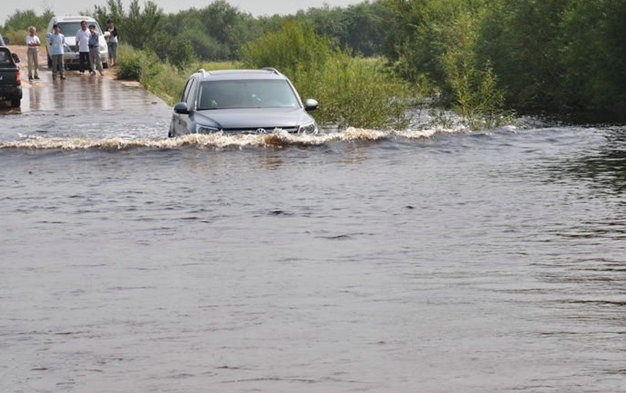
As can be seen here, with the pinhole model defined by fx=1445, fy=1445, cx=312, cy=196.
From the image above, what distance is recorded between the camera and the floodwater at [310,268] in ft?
28.0

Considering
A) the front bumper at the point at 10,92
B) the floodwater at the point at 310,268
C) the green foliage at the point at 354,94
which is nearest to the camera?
the floodwater at the point at 310,268

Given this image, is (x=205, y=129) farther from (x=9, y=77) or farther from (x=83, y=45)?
(x=83, y=45)

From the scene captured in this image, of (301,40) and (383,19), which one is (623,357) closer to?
(301,40)

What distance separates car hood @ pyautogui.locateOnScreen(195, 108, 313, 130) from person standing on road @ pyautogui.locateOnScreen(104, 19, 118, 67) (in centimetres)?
3338

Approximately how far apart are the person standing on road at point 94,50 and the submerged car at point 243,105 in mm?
26707

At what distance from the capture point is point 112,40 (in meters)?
54.8

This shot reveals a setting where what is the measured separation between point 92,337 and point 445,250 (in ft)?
14.6

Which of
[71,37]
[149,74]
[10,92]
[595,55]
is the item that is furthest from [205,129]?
[71,37]

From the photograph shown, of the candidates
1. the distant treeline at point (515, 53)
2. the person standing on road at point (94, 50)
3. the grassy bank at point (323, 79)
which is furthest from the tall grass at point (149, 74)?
the distant treeline at point (515, 53)

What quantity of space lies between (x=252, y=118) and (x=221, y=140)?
2.35 feet

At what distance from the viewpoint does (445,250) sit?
13.0 meters

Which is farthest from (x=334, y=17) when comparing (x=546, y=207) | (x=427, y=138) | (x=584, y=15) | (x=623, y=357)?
(x=623, y=357)

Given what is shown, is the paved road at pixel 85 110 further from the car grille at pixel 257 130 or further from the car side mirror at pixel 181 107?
the car grille at pixel 257 130

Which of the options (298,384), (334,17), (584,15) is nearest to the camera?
(298,384)
